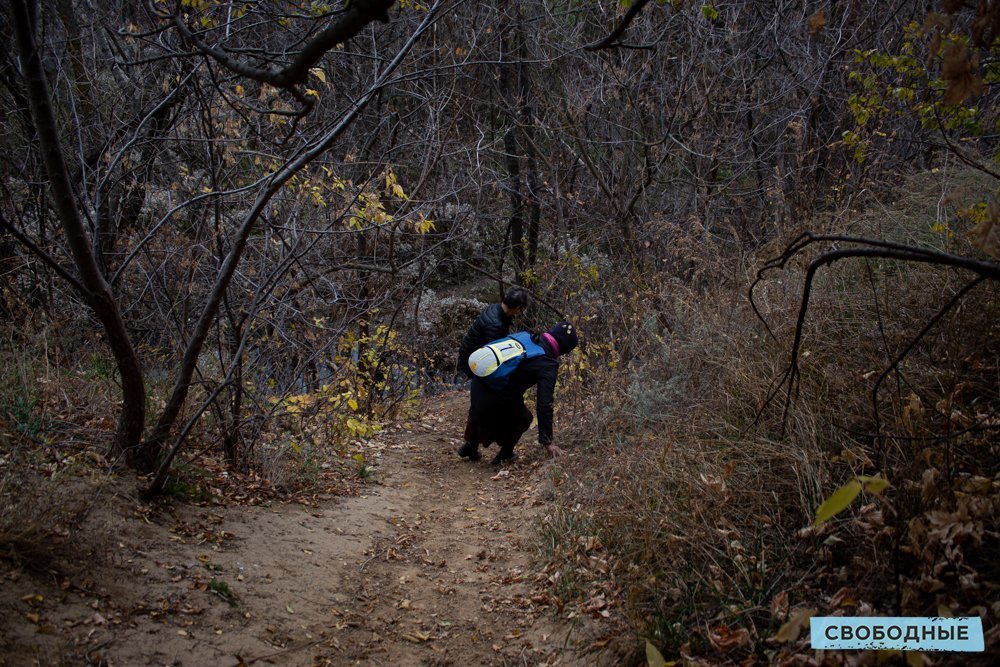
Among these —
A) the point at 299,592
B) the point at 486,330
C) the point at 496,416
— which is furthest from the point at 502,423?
the point at 299,592

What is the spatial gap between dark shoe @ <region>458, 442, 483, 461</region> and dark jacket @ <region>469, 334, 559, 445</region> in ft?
1.52

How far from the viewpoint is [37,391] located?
5.00 metres

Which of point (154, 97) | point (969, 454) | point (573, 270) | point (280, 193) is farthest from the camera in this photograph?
point (573, 270)

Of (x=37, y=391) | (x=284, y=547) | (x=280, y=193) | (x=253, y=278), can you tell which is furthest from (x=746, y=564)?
(x=280, y=193)

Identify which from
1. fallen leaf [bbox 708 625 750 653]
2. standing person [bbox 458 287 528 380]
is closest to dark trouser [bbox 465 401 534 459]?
standing person [bbox 458 287 528 380]

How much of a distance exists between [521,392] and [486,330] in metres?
0.79

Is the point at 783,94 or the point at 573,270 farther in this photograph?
the point at 573,270

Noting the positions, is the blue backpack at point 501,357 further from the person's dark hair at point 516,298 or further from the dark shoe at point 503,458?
the dark shoe at point 503,458

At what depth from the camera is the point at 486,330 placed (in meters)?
7.36

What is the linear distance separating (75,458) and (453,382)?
10.3 meters

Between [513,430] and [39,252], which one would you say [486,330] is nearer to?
[513,430]

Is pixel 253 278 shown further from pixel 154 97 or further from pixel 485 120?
pixel 485 120

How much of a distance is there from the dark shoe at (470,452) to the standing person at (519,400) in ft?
0.48

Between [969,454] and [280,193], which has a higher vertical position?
[280,193]
